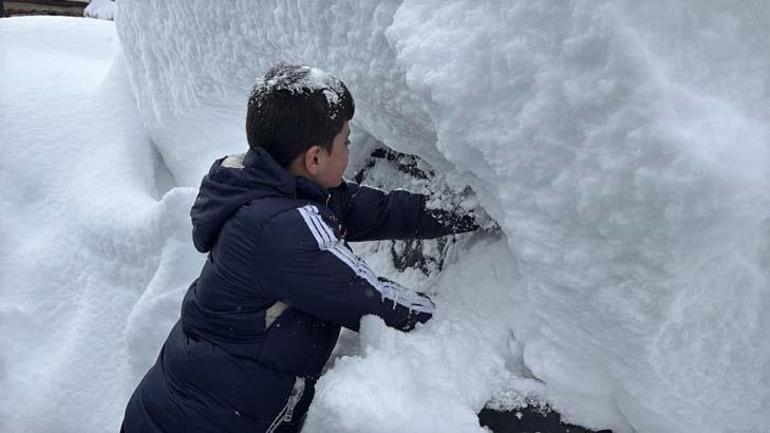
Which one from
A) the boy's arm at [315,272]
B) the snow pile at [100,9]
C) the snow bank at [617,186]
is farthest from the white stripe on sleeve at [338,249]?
the snow pile at [100,9]

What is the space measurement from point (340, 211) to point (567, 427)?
0.79m

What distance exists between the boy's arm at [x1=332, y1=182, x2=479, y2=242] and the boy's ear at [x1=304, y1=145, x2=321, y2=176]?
21 cm

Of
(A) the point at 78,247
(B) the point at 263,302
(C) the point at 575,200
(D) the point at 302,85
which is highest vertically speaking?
(C) the point at 575,200

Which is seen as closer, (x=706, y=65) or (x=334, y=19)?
(x=706, y=65)

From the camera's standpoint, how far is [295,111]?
165 cm

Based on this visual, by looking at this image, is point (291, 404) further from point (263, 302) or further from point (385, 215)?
point (385, 215)

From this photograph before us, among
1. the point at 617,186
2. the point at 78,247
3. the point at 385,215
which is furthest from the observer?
the point at 78,247

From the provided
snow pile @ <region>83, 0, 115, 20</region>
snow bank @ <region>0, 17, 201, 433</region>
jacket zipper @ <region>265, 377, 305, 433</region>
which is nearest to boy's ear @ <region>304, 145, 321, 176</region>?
jacket zipper @ <region>265, 377, 305, 433</region>

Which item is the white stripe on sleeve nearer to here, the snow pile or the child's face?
the child's face

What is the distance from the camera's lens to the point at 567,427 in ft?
5.20

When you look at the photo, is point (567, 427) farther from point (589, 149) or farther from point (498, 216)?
point (589, 149)

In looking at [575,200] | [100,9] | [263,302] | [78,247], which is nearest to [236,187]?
[263,302]

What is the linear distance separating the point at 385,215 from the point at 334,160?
0.28m

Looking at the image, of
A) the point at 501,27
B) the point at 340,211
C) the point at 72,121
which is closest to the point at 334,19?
the point at 340,211
